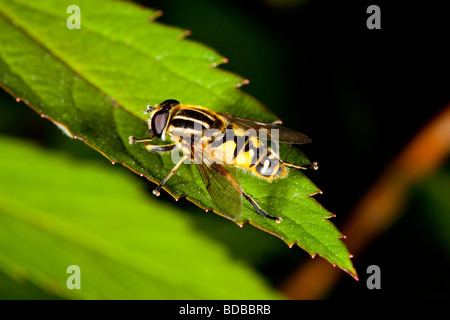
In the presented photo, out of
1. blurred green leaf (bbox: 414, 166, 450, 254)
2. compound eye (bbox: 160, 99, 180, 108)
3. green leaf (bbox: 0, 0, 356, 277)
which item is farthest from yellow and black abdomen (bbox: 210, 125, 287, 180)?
blurred green leaf (bbox: 414, 166, 450, 254)

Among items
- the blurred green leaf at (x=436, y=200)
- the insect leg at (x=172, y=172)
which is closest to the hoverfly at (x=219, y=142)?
the insect leg at (x=172, y=172)

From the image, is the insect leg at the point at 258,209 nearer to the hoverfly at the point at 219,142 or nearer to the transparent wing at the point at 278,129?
the hoverfly at the point at 219,142

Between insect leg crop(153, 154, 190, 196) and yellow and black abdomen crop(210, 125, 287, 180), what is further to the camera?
yellow and black abdomen crop(210, 125, 287, 180)

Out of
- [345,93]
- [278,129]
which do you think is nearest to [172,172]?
[278,129]

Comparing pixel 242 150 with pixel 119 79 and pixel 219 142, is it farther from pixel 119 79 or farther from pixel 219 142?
pixel 119 79

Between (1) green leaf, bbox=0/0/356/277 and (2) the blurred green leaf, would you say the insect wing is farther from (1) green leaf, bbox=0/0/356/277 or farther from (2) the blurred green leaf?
(2) the blurred green leaf
